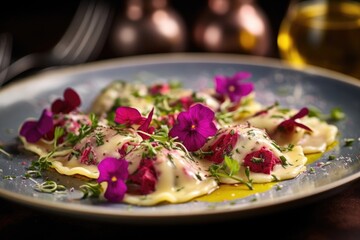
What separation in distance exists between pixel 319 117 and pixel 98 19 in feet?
10.8

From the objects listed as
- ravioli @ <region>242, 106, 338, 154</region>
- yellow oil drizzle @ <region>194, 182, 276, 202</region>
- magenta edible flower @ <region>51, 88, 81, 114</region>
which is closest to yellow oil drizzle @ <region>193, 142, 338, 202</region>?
yellow oil drizzle @ <region>194, 182, 276, 202</region>

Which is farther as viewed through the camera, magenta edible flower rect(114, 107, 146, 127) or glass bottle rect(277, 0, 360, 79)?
glass bottle rect(277, 0, 360, 79)

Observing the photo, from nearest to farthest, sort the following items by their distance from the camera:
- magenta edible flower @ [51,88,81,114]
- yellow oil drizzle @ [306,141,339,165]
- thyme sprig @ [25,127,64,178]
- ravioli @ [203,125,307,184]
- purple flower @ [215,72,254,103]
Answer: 1. ravioli @ [203,125,307,184]
2. thyme sprig @ [25,127,64,178]
3. yellow oil drizzle @ [306,141,339,165]
4. magenta edible flower @ [51,88,81,114]
5. purple flower @ [215,72,254,103]

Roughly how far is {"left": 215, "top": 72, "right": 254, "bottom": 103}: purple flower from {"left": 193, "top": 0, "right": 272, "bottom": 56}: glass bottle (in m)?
1.60

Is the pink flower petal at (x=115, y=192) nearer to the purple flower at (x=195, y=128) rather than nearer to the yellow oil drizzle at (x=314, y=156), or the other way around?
the purple flower at (x=195, y=128)

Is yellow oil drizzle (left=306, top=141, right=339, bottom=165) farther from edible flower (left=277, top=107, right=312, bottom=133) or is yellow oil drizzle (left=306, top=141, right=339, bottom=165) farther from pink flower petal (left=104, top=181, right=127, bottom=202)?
pink flower petal (left=104, top=181, right=127, bottom=202)

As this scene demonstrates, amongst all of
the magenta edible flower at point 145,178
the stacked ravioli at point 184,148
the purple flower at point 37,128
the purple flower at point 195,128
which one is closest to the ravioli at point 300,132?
the stacked ravioli at point 184,148

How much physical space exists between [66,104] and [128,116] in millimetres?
655

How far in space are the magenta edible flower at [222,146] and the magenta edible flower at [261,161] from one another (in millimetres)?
116

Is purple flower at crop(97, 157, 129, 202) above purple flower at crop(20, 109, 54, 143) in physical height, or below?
above

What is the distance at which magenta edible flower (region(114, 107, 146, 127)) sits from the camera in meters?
3.95

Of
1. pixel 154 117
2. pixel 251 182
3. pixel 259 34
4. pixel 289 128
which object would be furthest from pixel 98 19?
pixel 251 182

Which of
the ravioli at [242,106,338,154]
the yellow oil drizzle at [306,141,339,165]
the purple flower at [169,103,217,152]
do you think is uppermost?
the purple flower at [169,103,217,152]

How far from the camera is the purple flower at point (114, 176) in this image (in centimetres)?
334
